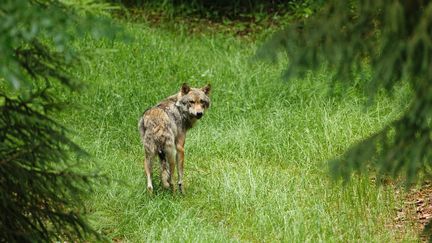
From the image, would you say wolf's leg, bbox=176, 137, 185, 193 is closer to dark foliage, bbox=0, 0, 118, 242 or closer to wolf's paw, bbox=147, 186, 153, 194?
wolf's paw, bbox=147, 186, 153, 194

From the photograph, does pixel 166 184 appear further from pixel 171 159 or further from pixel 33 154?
pixel 33 154

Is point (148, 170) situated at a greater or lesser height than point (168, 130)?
lesser

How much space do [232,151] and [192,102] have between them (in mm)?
1231

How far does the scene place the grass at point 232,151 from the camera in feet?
23.3

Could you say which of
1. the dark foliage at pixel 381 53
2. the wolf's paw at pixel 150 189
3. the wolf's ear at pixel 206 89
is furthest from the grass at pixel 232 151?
the wolf's ear at pixel 206 89

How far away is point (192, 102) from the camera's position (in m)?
9.03

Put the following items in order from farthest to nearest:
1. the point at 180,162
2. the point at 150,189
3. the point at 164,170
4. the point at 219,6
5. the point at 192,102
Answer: the point at 219,6 < the point at 192,102 < the point at 180,162 < the point at 164,170 < the point at 150,189

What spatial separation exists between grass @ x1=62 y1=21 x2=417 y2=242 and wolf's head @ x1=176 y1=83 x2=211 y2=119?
0.77 meters

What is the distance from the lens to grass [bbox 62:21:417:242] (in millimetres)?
7109

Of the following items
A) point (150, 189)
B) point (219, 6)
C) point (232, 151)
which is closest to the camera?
point (150, 189)

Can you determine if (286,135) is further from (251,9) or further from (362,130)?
(251,9)

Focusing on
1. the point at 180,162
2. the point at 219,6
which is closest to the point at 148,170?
the point at 180,162

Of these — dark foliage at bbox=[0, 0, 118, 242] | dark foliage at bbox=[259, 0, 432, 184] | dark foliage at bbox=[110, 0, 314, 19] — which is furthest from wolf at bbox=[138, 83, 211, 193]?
dark foliage at bbox=[110, 0, 314, 19]

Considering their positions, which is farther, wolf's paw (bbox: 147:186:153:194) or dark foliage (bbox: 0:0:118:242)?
wolf's paw (bbox: 147:186:153:194)
